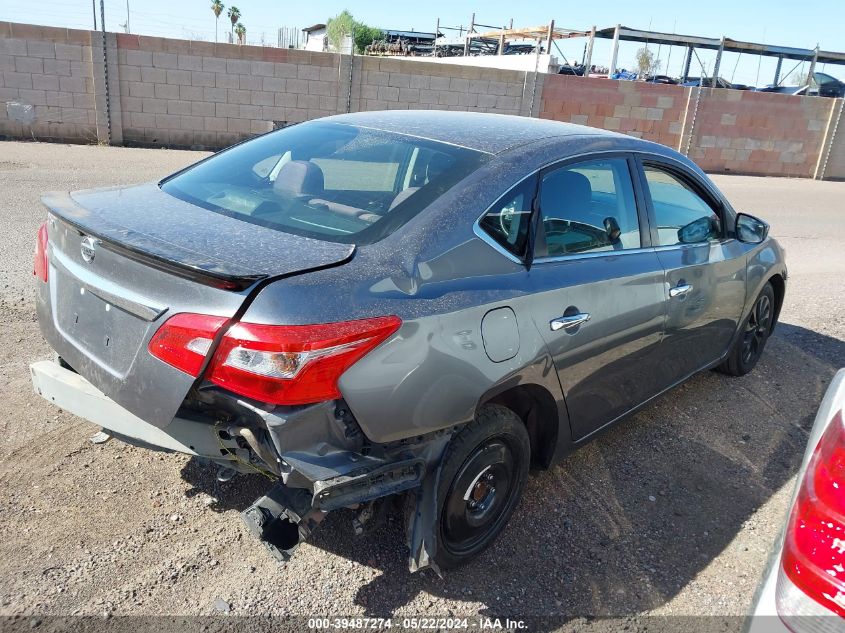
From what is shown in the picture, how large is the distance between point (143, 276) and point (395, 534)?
149cm

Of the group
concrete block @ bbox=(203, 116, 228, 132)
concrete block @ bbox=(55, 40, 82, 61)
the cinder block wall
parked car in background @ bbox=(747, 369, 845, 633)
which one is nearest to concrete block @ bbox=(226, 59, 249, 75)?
concrete block @ bbox=(203, 116, 228, 132)

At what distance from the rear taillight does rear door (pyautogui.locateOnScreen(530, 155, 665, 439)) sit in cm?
114

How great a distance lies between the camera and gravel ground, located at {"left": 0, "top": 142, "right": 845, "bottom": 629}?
2529 millimetres

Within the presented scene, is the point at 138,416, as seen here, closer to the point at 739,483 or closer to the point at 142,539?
the point at 142,539

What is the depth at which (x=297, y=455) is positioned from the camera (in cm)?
210

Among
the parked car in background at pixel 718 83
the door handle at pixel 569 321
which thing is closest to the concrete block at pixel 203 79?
the door handle at pixel 569 321

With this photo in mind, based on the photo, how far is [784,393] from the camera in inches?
187

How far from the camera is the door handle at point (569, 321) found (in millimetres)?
2746

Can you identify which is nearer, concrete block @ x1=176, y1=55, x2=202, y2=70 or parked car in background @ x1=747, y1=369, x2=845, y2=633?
parked car in background @ x1=747, y1=369, x2=845, y2=633

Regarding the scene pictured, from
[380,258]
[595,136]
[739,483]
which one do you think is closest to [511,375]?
[380,258]

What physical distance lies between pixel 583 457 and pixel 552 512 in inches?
23.0

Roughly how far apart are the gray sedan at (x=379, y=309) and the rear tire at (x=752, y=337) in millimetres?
1324

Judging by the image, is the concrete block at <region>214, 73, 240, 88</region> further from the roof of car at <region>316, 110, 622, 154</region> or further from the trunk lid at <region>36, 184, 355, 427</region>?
the trunk lid at <region>36, 184, 355, 427</region>

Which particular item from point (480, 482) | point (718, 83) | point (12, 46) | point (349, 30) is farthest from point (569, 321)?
point (349, 30)
